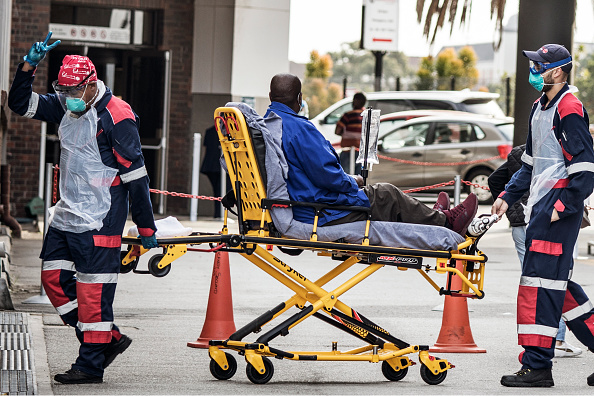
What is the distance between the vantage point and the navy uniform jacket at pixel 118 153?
645cm

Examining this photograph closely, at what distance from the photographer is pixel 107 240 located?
21.2 feet

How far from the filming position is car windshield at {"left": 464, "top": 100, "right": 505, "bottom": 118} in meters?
25.7

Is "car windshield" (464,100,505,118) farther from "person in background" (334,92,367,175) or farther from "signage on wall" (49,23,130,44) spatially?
"signage on wall" (49,23,130,44)

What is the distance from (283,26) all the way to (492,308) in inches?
372

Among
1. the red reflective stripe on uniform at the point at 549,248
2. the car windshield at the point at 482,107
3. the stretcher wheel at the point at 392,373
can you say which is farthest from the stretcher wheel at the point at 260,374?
the car windshield at the point at 482,107

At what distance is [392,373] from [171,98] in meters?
12.4

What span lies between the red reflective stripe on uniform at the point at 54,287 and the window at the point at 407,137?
16470 mm

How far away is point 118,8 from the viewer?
18312mm

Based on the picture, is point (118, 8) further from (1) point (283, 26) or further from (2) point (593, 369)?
(2) point (593, 369)

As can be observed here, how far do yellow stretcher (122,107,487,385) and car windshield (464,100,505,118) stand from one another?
19139 millimetres

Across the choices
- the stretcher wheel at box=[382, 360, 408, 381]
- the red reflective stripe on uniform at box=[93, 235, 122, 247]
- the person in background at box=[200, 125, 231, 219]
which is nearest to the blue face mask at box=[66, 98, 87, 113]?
the red reflective stripe on uniform at box=[93, 235, 122, 247]

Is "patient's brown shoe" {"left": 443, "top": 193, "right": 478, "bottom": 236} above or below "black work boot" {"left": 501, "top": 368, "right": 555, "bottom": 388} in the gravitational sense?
above

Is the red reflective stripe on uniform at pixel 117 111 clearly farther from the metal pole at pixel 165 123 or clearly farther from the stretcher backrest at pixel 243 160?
the metal pole at pixel 165 123

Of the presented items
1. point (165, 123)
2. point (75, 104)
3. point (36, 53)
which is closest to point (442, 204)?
point (75, 104)
